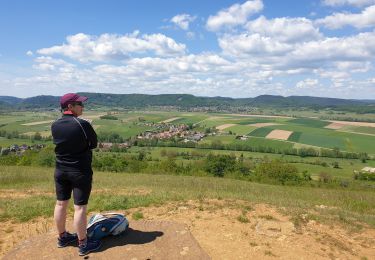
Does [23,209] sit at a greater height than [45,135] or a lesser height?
greater

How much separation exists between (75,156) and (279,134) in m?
106

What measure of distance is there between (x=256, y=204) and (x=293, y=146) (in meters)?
79.9

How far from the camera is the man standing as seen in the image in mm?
5852

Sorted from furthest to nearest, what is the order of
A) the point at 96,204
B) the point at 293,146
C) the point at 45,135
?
the point at 45,135 < the point at 293,146 < the point at 96,204

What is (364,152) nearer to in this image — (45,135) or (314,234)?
(314,234)

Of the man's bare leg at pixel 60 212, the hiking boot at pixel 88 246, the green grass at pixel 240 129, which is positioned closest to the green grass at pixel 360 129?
the green grass at pixel 240 129

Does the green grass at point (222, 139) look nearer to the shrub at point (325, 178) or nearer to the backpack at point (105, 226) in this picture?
the shrub at point (325, 178)

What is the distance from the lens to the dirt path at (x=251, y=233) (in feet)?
22.5

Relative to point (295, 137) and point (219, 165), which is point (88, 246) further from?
point (295, 137)

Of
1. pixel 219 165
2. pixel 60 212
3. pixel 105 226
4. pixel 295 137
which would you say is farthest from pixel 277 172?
pixel 295 137

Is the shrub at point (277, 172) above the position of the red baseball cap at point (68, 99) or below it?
below

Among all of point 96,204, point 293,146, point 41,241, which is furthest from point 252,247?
point 293,146

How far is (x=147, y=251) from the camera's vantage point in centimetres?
628

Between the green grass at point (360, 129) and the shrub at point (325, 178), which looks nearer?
the shrub at point (325, 178)
